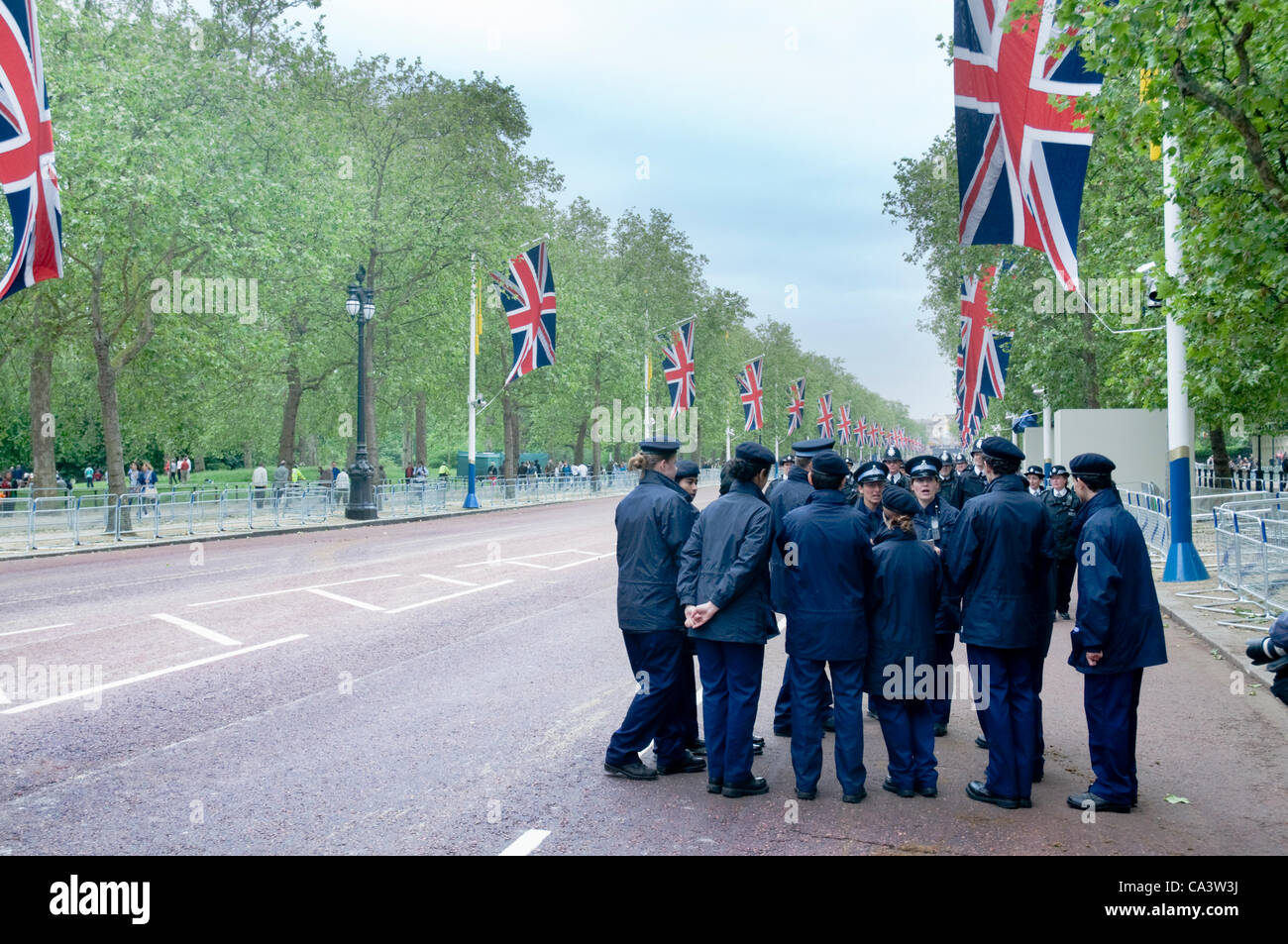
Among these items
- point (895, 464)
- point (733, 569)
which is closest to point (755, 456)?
point (733, 569)

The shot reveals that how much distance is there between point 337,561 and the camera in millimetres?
19188

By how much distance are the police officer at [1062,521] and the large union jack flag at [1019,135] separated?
271cm

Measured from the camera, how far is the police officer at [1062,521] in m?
11.2

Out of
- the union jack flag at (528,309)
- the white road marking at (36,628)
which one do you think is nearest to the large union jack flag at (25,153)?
the white road marking at (36,628)

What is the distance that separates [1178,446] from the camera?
15398mm

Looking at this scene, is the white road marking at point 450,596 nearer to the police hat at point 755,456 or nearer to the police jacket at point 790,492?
the police jacket at point 790,492

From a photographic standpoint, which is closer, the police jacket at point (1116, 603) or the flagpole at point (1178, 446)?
the police jacket at point (1116, 603)

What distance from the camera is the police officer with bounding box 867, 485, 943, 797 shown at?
599 cm

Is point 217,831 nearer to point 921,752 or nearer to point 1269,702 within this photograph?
point 921,752

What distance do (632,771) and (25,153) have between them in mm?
12350

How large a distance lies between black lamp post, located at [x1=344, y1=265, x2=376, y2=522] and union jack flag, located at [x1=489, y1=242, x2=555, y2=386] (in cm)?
445

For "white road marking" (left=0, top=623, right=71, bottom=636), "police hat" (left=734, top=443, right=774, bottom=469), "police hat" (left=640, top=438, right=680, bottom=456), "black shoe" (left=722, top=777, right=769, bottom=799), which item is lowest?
"black shoe" (left=722, top=777, right=769, bottom=799)

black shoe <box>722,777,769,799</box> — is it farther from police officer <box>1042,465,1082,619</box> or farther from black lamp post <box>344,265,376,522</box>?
black lamp post <box>344,265,376,522</box>

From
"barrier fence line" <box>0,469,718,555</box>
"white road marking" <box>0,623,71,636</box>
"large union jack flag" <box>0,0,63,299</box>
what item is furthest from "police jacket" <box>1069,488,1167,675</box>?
"barrier fence line" <box>0,469,718,555</box>
